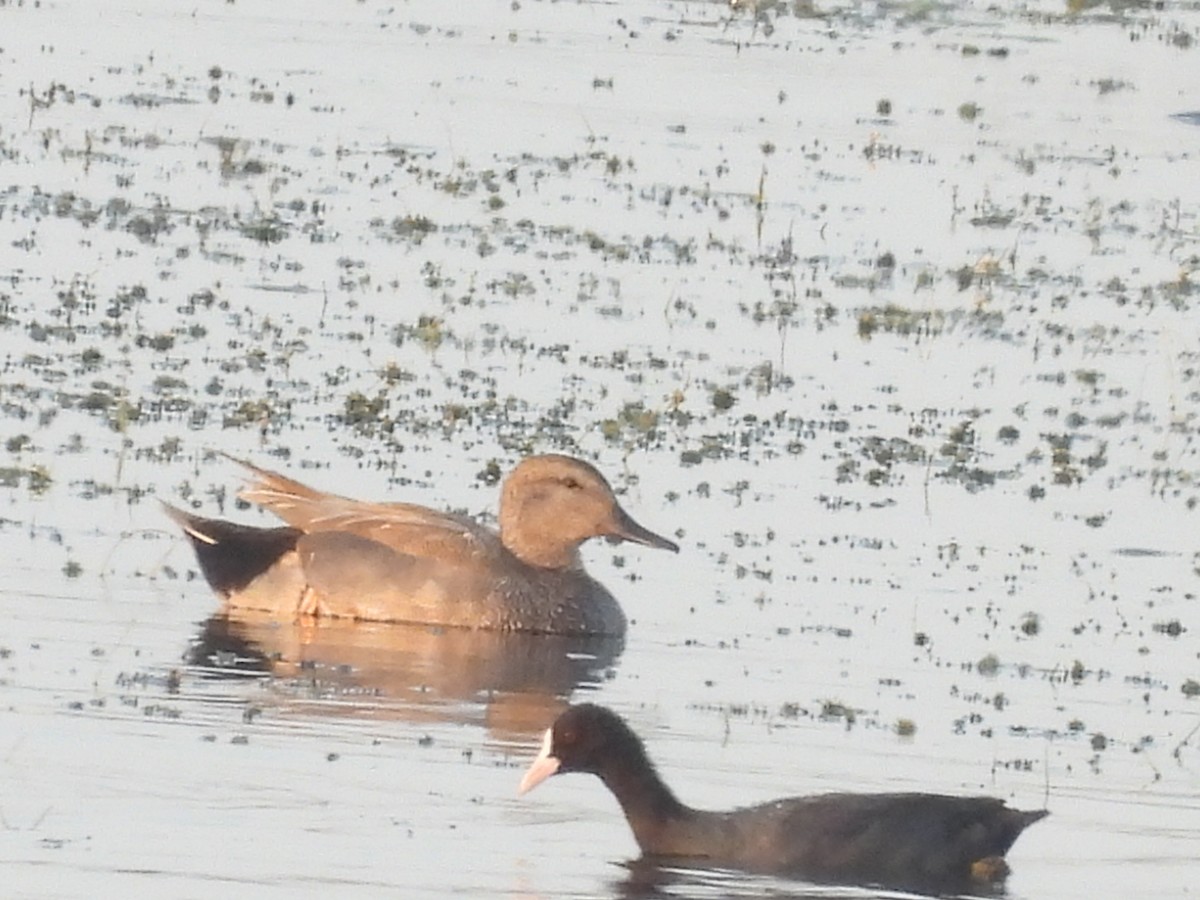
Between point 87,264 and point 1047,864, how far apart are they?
31.5 ft

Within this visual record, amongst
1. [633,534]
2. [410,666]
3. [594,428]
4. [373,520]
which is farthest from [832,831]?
[594,428]

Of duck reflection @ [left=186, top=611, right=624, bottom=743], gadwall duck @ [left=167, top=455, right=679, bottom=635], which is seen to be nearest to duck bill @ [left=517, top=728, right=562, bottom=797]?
duck reflection @ [left=186, top=611, right=624, bottom=743]

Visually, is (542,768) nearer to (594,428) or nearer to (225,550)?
(225,550)

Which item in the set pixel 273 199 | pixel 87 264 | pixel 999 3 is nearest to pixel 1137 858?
pixel 87 264

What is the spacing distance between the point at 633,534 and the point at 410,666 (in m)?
1.37

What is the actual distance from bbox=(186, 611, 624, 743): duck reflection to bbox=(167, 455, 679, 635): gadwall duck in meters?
0.08

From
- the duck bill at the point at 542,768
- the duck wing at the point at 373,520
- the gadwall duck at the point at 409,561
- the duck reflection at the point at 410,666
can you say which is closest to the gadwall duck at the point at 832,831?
the duck bill at the point at 542,768

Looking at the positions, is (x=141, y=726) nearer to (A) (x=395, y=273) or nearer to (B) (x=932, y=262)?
(A) (x=395, y=273)

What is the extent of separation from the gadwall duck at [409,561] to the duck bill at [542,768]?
3313 millimetres

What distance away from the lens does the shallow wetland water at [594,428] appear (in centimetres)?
1240

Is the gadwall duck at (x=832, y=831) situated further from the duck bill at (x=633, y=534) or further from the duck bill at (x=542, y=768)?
the duck bill at (x=633, y=534)

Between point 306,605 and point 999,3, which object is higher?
point 999,3

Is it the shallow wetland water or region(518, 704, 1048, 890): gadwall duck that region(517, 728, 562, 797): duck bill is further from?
the shallow wetland water

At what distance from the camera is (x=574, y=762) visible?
12148 mm
